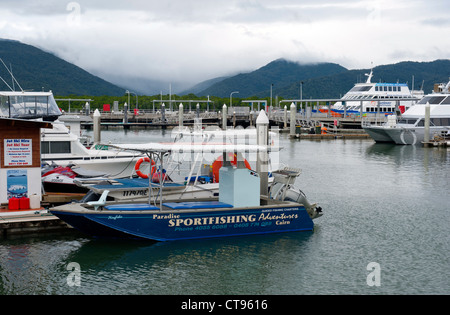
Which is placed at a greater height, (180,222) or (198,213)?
(198,213)

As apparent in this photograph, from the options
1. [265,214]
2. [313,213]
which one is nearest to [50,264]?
[265,214]

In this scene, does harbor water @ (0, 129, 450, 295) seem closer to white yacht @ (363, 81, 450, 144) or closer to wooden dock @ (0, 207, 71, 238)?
wooden dock @ (0, 207, 71, 238)

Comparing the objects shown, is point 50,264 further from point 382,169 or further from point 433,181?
point 382,169

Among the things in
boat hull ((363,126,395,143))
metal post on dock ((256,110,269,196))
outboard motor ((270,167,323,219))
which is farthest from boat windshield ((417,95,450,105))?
outboard motor ((270,167,323,219))

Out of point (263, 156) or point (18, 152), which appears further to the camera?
point (263, 156)

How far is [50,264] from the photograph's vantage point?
15242 millimetres

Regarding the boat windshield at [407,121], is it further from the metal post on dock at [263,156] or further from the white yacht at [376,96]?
the metal post on dock at [263,156]

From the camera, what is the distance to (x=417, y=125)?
5628cm

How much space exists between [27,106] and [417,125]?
4089 cm

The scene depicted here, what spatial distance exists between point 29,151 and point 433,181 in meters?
22.6

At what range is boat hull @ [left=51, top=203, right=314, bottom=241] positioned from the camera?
634 inches

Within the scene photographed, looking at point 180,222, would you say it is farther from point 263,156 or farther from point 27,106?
point 27,106

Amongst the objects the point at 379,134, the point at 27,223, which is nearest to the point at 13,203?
the point at 27,223
